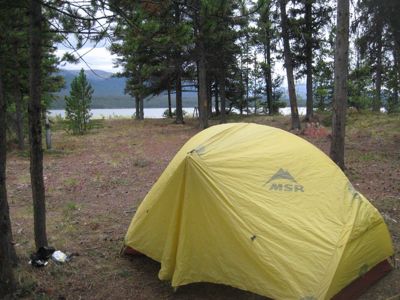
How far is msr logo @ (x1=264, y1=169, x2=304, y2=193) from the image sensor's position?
4820 millimetres

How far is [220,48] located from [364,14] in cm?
777

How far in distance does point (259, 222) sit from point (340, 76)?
6.25 m

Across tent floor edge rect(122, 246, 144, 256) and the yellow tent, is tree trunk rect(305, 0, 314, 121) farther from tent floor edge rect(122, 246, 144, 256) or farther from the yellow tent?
tent floor edge rect(122, 246, 144, 256)

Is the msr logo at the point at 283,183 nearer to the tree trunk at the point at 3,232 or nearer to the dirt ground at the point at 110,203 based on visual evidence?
the dirt ground at the point at 110,203

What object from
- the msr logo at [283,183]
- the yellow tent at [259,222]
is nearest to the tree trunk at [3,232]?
the yellow tent at [259,222]

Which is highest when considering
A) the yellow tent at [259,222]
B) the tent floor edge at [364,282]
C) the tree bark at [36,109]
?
the tree bark at [36,109]

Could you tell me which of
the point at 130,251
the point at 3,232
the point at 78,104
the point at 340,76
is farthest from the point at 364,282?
→ the point at 78,104

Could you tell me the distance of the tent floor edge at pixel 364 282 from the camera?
14.3ft

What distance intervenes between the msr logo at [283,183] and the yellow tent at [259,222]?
12mm

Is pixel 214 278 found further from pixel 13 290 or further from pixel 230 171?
pixel 13 290

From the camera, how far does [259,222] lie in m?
4.45

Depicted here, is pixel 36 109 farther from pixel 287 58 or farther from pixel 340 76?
pixel 287 58

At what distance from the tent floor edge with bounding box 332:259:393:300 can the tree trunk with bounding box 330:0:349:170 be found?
509cm

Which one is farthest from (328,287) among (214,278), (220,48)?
(220,48)
